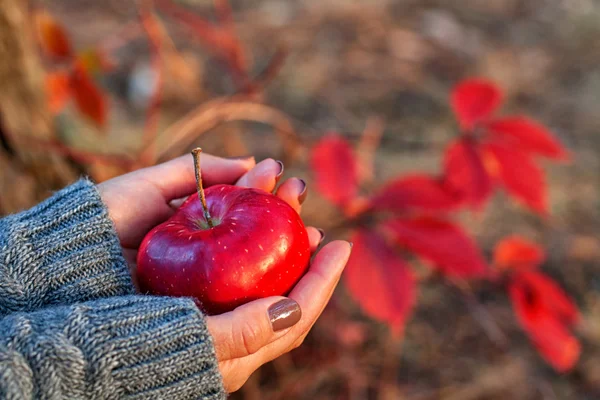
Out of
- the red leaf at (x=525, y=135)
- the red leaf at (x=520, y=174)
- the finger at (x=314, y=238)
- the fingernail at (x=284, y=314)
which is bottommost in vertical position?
the red leaf at (x=520, y=174)

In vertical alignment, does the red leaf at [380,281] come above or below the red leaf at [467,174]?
below

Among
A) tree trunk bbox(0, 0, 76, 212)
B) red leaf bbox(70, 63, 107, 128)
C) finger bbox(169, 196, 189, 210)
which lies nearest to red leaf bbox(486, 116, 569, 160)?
finger bbox(169, 196, 189, 210)

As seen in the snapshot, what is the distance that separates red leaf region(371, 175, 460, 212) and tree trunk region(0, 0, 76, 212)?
1.09 m

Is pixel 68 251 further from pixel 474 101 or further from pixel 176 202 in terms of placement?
pixel 474 101

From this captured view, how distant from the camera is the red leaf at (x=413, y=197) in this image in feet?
5.54

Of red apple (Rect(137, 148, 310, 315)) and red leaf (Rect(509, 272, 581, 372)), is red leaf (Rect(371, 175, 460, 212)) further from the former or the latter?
red apple (Rect(137, 148, 310, 315))

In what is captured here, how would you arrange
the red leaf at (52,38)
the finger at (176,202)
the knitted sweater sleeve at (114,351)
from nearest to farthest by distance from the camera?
the knitted sweater sleeve at (114,351), the finger at (176,202), the red leaf at (52,38)

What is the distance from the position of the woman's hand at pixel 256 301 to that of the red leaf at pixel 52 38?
2.99 feet

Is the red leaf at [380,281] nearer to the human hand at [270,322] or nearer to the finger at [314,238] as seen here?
the finger at [314,238]

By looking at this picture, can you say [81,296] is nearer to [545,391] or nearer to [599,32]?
→ [545,391]

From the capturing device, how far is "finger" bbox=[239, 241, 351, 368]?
112 cm

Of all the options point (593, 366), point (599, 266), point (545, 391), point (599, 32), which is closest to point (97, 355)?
point (545, 391)

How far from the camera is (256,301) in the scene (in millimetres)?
1037

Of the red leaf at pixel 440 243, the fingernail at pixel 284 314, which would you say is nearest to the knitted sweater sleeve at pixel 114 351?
the fingernail at pixel 284 314
